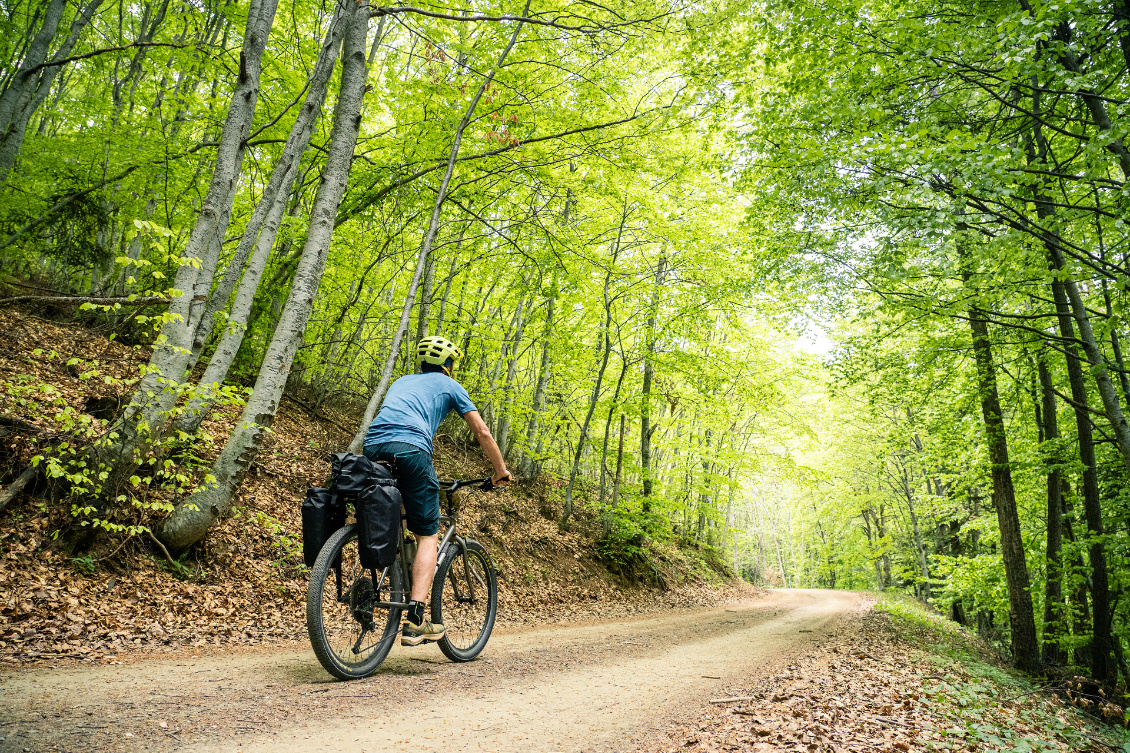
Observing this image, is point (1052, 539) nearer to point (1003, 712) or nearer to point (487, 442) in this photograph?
point (1003, 712)

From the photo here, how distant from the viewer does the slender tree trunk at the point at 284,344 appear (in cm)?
490

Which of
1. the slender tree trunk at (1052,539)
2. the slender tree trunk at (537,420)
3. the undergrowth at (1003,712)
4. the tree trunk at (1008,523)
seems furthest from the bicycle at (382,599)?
the slender tree trunk at (1052,539)

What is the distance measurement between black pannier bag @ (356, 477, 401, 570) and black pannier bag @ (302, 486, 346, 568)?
0.68 feet

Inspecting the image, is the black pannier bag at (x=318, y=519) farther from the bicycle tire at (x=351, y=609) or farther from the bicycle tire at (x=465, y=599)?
the bicycle tire at (x=465, y=599)

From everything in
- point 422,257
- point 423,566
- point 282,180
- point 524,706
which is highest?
point 282,180

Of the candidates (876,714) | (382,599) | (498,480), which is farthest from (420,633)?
(876,714)

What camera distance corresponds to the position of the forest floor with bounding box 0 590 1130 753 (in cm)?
239

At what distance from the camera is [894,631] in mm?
10695

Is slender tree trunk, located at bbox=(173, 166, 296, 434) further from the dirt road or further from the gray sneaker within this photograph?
the gray sneaker

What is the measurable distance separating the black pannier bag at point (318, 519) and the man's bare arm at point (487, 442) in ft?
3.25

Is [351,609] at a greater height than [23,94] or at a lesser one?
lesser

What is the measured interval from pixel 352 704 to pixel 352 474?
1.28 metres

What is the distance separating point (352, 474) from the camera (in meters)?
3.37

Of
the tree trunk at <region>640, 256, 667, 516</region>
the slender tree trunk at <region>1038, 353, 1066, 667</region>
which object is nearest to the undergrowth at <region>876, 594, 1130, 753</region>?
the slender tree trunk at <region>1038, 353, 1066, 667</region>
